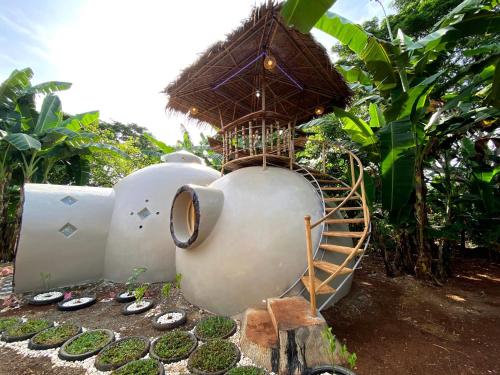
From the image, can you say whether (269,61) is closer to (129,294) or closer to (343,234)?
(343,234)

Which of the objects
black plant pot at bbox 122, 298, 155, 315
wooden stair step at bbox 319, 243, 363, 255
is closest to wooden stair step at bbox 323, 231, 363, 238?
wooden stair step at bbox 319, 243, 363, 255

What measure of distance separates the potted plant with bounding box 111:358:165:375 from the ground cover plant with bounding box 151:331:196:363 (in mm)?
159

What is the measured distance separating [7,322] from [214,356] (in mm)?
4443

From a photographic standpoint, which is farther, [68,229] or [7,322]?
[68,229]

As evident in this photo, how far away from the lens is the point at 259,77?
5871mm

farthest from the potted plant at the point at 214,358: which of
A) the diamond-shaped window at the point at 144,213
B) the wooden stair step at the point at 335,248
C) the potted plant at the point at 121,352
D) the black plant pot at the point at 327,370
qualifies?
the diamond-shaped window at the point at 144,213

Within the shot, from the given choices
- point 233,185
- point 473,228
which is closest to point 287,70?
point 233,185

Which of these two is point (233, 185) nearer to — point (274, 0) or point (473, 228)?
point (274, 0)

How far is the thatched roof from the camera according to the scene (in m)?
4.31

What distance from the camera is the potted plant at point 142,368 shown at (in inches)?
117

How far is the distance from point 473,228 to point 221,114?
328 inches

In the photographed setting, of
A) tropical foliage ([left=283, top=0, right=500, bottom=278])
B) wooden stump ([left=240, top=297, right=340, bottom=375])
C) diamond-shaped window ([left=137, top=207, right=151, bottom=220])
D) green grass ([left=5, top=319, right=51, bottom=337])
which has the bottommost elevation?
green grass ([left=5, top=319, right=51, bottom=337])

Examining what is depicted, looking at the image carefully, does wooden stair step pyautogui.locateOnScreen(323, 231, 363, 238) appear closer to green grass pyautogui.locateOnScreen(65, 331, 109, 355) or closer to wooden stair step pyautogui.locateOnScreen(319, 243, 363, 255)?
wooden stair step pyautogui.locateOnScreen(319, 243, 363, 255)

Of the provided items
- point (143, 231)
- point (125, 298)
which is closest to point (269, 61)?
point (143, 231)
